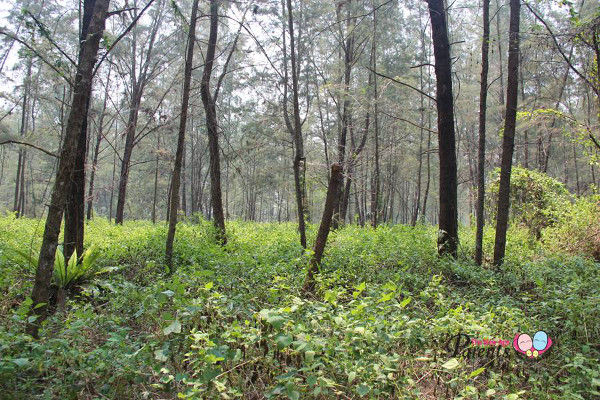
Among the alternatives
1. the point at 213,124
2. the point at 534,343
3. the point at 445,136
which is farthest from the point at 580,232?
the point at 213,124

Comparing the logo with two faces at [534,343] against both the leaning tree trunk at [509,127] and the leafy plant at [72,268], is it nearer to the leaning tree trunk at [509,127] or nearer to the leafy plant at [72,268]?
the leaning tree trunk at [509,127]

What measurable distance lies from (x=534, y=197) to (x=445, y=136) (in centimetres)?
468

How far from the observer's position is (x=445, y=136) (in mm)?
7074

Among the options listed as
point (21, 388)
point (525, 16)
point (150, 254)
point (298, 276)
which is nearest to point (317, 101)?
point (525, 16)

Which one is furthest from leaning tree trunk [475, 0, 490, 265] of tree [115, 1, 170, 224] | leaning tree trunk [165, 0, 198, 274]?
tree [115, 1, 170, 224]

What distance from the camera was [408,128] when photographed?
64.5 feet

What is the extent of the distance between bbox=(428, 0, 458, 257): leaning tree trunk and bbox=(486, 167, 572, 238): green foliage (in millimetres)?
3512

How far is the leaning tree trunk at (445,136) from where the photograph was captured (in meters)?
7.00

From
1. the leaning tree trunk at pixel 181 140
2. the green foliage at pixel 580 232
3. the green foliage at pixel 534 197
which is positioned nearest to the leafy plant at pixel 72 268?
the leaning tree trunk at pixel 181 140

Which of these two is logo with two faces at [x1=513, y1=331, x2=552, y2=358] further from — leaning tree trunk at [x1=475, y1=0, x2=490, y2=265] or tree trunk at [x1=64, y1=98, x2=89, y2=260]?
tree trunk at [x1=64, y1=98, x2=89, y2=260]

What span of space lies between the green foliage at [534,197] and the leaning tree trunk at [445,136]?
3512mm

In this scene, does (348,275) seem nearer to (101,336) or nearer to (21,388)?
(101,336)

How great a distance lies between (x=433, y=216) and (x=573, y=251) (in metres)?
39.5

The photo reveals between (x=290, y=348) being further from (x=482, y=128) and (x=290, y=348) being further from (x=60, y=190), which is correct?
(x=482, y=128)
